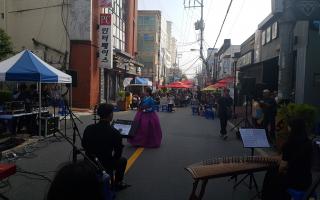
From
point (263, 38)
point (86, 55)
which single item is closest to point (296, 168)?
point (263, 38)

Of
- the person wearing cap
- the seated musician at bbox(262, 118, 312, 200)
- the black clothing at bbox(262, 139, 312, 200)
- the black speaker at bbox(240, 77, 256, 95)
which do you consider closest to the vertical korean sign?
the black speaker at bbox(240, 77, 256, 95)

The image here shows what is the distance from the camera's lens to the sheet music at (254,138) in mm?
7609

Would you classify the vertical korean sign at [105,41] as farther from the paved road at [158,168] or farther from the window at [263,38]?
the paved road at [158,168]

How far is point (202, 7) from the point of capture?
51.7m

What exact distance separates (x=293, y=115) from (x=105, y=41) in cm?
2231

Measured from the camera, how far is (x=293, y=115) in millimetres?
8672

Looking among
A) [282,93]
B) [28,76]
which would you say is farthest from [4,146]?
[282,93]

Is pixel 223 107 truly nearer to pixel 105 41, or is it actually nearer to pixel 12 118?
pixel 12 118

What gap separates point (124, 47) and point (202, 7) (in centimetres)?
1378

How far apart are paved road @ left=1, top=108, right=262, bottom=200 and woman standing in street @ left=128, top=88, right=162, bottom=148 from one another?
1.09 feet

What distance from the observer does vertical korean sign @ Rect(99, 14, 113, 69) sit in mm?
29500

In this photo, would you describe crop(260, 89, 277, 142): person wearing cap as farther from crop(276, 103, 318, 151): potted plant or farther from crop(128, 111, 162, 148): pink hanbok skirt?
crop(128, 111, 162, 148): pink hanbok skirt

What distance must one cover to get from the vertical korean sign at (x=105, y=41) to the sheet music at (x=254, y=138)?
22.8 m

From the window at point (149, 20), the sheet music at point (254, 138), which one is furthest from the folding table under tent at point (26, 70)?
the window at point (149, 20)
